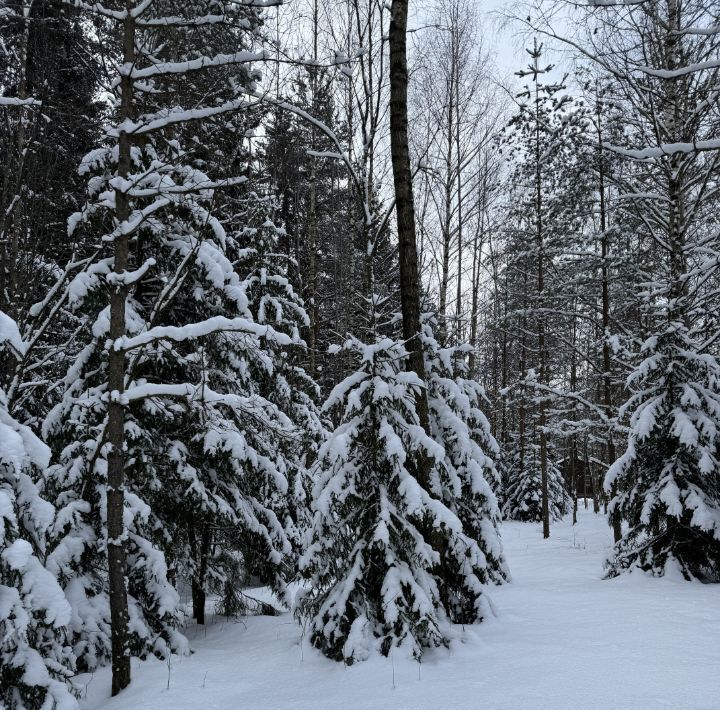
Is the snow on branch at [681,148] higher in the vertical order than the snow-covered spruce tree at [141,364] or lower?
higher

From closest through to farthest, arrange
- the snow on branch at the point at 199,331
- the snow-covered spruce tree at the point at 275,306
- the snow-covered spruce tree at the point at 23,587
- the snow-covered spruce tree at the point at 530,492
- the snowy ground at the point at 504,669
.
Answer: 1. the snow-covered spruce tree at the point at 23,587
2. the snowy ground at the point at 504,669
3. the snow on branch at the point at 199,331
4. the snow-covered spruce tree at the point at 275,306
5. the snow-covered spruce tree at the point at 530,492

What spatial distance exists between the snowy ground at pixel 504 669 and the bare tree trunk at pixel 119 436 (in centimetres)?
51

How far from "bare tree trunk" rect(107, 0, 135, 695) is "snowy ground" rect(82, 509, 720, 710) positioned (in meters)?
0.51

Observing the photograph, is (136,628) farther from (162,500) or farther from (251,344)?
(251,344)

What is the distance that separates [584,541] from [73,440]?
1528 cm

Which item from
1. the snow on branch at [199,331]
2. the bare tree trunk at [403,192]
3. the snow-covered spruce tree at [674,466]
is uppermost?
the bare tree trunk at [403,192]

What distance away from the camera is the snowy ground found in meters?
4.57

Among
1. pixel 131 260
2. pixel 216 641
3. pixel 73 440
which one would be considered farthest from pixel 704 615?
pixel 131 260

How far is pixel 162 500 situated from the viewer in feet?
24.3

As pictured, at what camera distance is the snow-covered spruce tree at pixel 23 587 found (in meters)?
3.85

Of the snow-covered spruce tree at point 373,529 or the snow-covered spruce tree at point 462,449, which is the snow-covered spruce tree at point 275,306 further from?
the snow-covered spruce tree at point 373,529

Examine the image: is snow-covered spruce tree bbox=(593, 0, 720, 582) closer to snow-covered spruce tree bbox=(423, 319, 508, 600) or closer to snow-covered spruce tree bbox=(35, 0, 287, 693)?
snow-covered spruce tree bbox=(423, 319, 508, 600)

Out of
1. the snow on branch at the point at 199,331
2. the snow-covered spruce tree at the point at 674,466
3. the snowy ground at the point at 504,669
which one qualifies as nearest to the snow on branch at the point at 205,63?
the snow on branch at the point at 199,331

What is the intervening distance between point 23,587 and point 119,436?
70.7 inches
